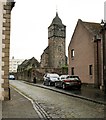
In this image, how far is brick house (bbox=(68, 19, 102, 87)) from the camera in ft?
94.3

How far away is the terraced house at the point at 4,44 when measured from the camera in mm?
14608

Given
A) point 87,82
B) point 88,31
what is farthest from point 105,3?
point 87,82

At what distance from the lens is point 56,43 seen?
8031 centimetres

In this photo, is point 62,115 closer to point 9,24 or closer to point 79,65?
point 9,24

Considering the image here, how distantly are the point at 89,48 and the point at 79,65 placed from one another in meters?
3.86

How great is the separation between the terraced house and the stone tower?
62.8 metres

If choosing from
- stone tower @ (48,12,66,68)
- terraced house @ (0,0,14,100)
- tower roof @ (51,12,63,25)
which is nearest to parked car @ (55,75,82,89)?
terraced house @ (0,0,14,100)

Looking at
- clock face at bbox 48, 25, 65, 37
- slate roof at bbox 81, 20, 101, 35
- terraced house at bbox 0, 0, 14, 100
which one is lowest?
terraced house at bbox 0, 0, 14, 100

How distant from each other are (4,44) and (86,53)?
1827cm

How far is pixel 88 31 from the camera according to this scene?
3150 centimetres

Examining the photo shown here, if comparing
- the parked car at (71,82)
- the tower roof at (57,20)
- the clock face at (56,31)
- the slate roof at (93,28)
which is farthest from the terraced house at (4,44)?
the tower roof at (57,20)

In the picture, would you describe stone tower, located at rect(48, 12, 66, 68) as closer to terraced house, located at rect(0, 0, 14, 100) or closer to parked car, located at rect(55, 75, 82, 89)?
parked car, located at rect(55, 75, 82, 89)

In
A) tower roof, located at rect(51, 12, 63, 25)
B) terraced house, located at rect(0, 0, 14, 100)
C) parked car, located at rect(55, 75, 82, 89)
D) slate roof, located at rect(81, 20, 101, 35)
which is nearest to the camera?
terraced house, located at rect(0, 0, 14, 100)

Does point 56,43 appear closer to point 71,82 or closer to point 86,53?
point 86,53
